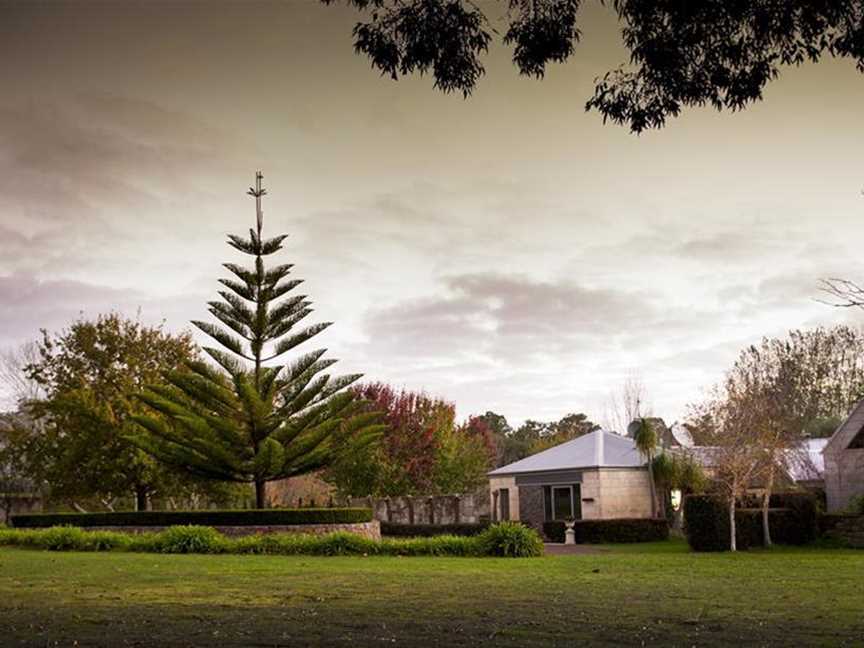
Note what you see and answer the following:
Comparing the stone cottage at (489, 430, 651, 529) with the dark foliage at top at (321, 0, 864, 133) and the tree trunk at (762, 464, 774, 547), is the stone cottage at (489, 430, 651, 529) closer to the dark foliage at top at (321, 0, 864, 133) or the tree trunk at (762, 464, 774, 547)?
the tree trunk at (762, 464, 774, 547)

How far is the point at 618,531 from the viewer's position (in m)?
25.3

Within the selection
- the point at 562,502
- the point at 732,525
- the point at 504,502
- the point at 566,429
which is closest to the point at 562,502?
the point at 562,502

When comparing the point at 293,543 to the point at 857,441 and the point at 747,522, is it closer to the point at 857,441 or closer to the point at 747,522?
the point at 747,522

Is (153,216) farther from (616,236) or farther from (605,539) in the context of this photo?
(605,539)

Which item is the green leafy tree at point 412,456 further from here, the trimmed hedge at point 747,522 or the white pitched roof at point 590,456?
the trimmed hedge at point 747,522

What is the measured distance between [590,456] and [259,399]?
10096mm

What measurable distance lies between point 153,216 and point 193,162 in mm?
1934

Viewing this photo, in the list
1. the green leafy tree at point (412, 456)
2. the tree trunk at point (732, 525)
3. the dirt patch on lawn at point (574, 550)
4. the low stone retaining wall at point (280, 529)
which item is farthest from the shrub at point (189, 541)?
the green leafy tree at point (412, 456)

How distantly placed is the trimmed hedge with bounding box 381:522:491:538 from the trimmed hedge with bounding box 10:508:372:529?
332 centimetres

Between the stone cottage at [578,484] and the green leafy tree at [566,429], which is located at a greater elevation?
the green leafy tree at [566,429]

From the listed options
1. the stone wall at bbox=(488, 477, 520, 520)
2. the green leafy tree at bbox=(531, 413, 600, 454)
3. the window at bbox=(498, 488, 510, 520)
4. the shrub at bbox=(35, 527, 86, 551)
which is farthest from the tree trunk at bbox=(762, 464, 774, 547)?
the green leafy tree at bbox=(531, 413, 600, 454)

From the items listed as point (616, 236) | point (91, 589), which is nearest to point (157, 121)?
point (91, 589)

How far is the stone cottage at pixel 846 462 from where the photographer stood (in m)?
24.7

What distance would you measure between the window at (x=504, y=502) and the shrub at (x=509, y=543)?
1296cm
